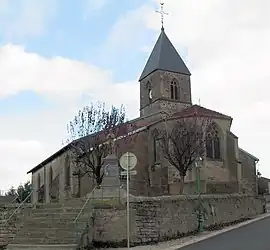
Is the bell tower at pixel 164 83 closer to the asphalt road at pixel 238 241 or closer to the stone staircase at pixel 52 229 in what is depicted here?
the asphalt road at pixel 238 241

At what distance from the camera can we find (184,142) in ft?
115

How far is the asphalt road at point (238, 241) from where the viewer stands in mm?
16375

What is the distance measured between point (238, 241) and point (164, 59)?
36.9 m

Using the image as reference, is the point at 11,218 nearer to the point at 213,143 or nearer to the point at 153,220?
the point at 153,220

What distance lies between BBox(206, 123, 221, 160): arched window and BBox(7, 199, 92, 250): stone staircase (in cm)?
2031

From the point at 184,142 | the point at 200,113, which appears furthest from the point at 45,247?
the point at 200,113

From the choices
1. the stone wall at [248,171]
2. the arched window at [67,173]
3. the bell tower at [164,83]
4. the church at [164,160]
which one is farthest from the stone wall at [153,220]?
the bell tower at [164,83]

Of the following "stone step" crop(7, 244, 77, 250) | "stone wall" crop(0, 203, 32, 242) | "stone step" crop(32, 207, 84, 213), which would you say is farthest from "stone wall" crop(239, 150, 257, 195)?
"stone step" crop(7, 244, 77, 250)

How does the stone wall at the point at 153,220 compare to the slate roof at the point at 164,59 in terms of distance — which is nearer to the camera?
the stone wall at the point at 153,220

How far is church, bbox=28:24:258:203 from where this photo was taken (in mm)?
38594

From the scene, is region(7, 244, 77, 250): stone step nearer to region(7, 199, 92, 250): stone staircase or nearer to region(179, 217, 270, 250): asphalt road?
region(7, 199, 92, 250): stone staircase

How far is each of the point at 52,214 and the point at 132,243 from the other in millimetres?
3884

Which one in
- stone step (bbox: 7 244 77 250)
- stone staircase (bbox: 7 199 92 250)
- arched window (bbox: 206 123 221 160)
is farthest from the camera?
arched window (bbox: 206 123 221 160)

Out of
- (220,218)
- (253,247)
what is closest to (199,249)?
(253,247)
